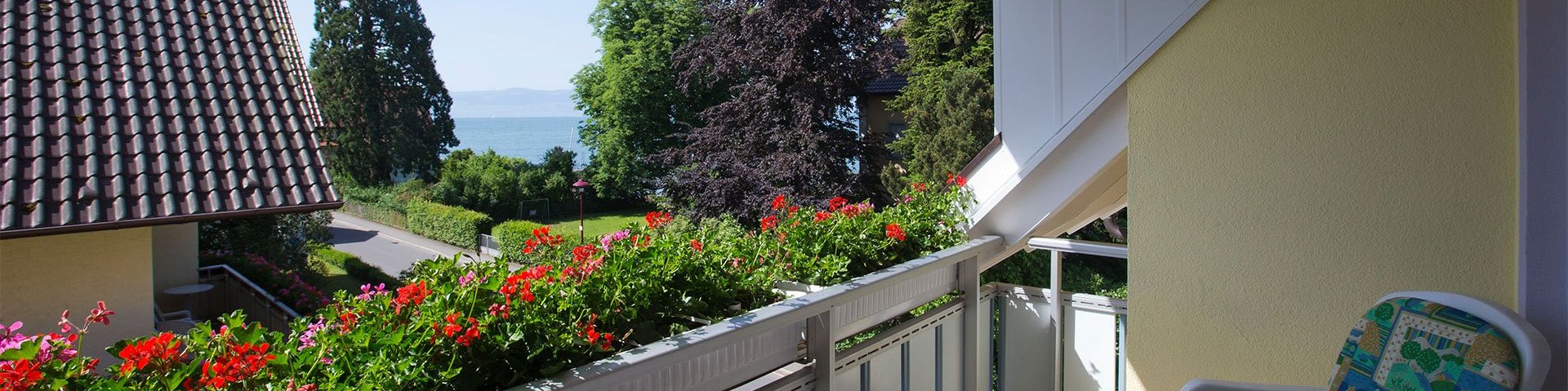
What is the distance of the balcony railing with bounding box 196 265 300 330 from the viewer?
311 inches

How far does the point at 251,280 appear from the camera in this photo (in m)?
9.21

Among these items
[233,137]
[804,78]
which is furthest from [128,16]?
[804,78]

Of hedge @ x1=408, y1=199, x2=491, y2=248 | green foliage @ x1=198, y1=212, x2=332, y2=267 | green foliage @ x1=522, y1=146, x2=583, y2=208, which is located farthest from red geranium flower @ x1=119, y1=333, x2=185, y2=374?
green foliage @ x1=522, y1=146, x2=583, y2=208

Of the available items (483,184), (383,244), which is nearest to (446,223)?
(383,244)

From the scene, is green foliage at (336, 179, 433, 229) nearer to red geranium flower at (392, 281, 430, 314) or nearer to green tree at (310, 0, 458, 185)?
green tree at (310, 0, 458, 185)

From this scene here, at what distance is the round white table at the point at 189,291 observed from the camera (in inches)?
295

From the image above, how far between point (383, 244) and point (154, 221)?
1985 cm

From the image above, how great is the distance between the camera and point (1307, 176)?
7.25ft

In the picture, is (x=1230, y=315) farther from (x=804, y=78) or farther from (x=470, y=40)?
(x=470, y=40)

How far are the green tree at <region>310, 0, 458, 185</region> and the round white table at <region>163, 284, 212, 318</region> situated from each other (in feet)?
60.0

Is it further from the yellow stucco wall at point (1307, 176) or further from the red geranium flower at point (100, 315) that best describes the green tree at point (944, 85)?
the red geranium flower at point (100, 315)

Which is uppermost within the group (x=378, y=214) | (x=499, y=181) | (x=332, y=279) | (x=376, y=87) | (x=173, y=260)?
(x=376, y=87)

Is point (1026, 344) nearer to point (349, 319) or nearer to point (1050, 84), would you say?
point (1050, 84)

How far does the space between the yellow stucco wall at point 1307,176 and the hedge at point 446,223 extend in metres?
21.5
